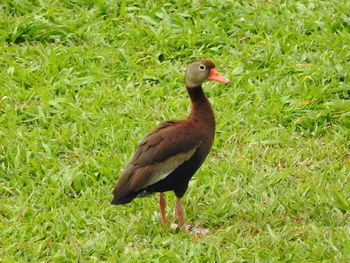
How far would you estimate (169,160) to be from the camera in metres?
6.78

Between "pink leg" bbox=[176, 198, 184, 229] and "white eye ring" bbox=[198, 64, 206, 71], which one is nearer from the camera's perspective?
"pink leg" bbox=[176, 198, 184, 229]

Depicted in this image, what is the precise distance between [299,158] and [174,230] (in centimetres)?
162

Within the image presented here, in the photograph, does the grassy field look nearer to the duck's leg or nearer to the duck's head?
the duck's leg

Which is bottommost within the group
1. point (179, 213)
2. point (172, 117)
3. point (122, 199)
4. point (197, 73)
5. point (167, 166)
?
point (172, 117)

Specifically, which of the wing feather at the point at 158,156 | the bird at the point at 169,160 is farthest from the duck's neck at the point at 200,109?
the wing feather at the point at 158,156

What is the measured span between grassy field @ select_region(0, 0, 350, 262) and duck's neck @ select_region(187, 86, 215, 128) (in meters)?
0.71

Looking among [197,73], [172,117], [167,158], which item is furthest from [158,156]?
[172,117]

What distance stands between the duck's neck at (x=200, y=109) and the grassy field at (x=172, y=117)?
71cm

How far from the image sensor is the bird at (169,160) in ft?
21.9

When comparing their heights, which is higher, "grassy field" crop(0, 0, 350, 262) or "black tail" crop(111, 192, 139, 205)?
"black tail" crop(111, 192, 139, 205)

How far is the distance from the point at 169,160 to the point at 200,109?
0.55 meters

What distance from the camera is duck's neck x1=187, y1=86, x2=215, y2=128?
7051 millimetres

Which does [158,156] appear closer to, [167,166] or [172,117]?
[167,166]

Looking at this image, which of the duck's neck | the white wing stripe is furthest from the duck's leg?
the duck's neck
